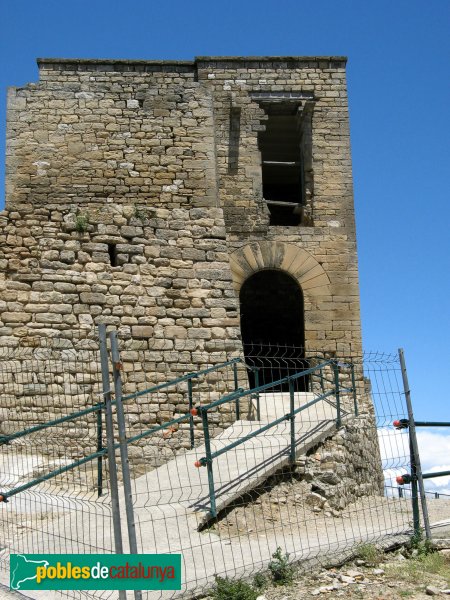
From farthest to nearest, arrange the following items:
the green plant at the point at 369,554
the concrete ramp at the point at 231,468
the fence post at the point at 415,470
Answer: the concrete ramp at the point at 231,468 < the fence post at the point at 415,470 < the green plant at the point at 369,554

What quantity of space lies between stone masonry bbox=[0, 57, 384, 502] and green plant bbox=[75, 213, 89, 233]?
0.05m

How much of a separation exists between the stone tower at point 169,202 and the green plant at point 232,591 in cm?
513

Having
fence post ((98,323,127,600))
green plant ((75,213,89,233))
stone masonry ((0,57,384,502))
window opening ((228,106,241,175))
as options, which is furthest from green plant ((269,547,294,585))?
window opening ((228,106,241,175))

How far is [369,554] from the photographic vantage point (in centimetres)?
627

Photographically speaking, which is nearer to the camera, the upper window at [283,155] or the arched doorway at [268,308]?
the upper window at [283,155]

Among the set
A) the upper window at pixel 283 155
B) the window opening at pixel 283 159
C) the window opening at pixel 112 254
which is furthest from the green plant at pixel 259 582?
the window opening at pixel 283 159

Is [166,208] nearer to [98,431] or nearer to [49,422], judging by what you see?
[98,431]

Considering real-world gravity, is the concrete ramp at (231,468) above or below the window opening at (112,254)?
below

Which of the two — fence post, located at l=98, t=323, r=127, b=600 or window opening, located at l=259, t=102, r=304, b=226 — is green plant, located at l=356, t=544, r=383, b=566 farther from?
window opening, located at l=259, t=102, r=304, b=226

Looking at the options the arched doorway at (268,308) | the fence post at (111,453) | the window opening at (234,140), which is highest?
the window opening at (234,140)

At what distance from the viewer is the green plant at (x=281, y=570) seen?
19.2 ft

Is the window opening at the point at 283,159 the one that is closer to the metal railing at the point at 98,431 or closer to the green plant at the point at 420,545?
the metal railing at the point at 98,431

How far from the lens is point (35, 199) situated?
11844mm

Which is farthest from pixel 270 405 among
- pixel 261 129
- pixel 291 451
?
pixel 261 129
